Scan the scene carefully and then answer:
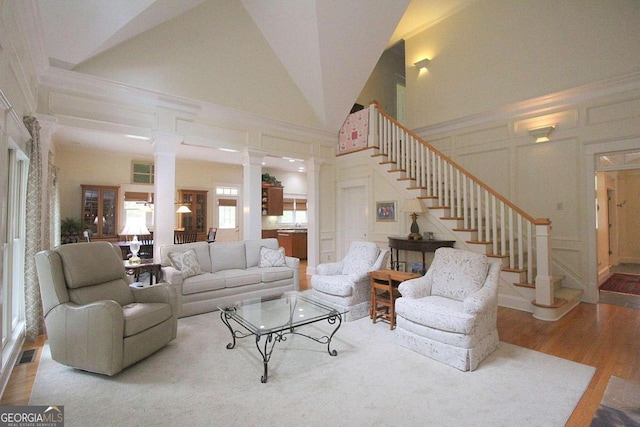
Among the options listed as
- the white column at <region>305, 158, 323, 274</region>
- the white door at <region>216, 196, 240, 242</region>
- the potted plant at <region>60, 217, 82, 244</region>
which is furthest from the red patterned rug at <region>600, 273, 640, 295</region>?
the potted plant at <region>60, 217, 82, 244</region>

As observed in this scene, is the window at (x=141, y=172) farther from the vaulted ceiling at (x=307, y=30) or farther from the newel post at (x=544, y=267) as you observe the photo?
the newel post at (x=544, y=267)

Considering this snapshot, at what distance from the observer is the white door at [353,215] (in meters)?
6.57

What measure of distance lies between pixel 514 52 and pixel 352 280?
515 centimetres

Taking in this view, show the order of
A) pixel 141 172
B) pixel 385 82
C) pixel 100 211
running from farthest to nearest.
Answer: pixel 385 82 < pixel 141 172 < pixel 100 211

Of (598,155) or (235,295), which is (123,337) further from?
(598,155)

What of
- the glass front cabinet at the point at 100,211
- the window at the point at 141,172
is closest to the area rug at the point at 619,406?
the glass front cabinet at the point at 100,211

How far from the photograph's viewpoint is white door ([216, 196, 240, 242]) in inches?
357

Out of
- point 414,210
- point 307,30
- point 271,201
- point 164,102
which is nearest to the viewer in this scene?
point 164,102

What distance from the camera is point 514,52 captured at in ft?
17.7

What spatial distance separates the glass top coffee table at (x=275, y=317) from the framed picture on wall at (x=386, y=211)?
308 centimetres

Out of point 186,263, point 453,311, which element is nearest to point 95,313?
point 186,263

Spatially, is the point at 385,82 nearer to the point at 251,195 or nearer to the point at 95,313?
the point at 251,195

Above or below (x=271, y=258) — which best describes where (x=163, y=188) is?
above

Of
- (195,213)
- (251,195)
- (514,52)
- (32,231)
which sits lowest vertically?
(32,231)
